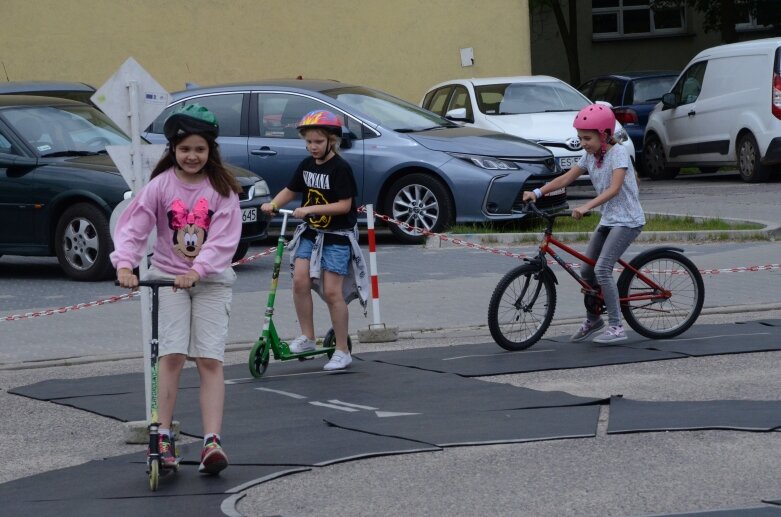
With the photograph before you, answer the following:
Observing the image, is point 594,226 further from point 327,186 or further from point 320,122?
point 320,122

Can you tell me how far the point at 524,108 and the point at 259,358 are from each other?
38.4ft

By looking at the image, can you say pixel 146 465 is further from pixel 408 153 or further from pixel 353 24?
pixel 353 24

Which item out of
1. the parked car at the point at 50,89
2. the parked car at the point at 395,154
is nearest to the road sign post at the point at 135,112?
the parked car at the point at 395,154

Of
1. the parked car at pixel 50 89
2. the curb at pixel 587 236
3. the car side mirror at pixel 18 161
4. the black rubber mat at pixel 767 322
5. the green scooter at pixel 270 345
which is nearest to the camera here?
the green scooter at pixel 270 345

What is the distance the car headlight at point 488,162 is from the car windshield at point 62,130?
3.53 metres

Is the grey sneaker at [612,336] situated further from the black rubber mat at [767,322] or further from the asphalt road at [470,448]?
the black rubber mat at [767,322]

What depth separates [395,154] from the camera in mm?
15906

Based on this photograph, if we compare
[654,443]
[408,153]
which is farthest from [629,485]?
[408,153]

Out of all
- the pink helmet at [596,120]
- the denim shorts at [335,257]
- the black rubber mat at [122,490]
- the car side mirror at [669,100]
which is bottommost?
the black rubber mat at [122,490]

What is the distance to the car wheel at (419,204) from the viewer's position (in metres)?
15.8

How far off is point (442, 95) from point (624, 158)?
40.0 feet

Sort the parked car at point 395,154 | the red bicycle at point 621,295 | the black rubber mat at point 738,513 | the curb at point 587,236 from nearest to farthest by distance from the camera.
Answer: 1. the black rubber mat at point 738,513
2. the red bicycle at point 621,295
3. the curb at point 587,236
4. the parked car at point 395,154

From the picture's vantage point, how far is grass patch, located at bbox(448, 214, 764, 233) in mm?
16047

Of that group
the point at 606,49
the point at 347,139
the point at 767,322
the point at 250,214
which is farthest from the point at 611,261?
the point at 606,49
